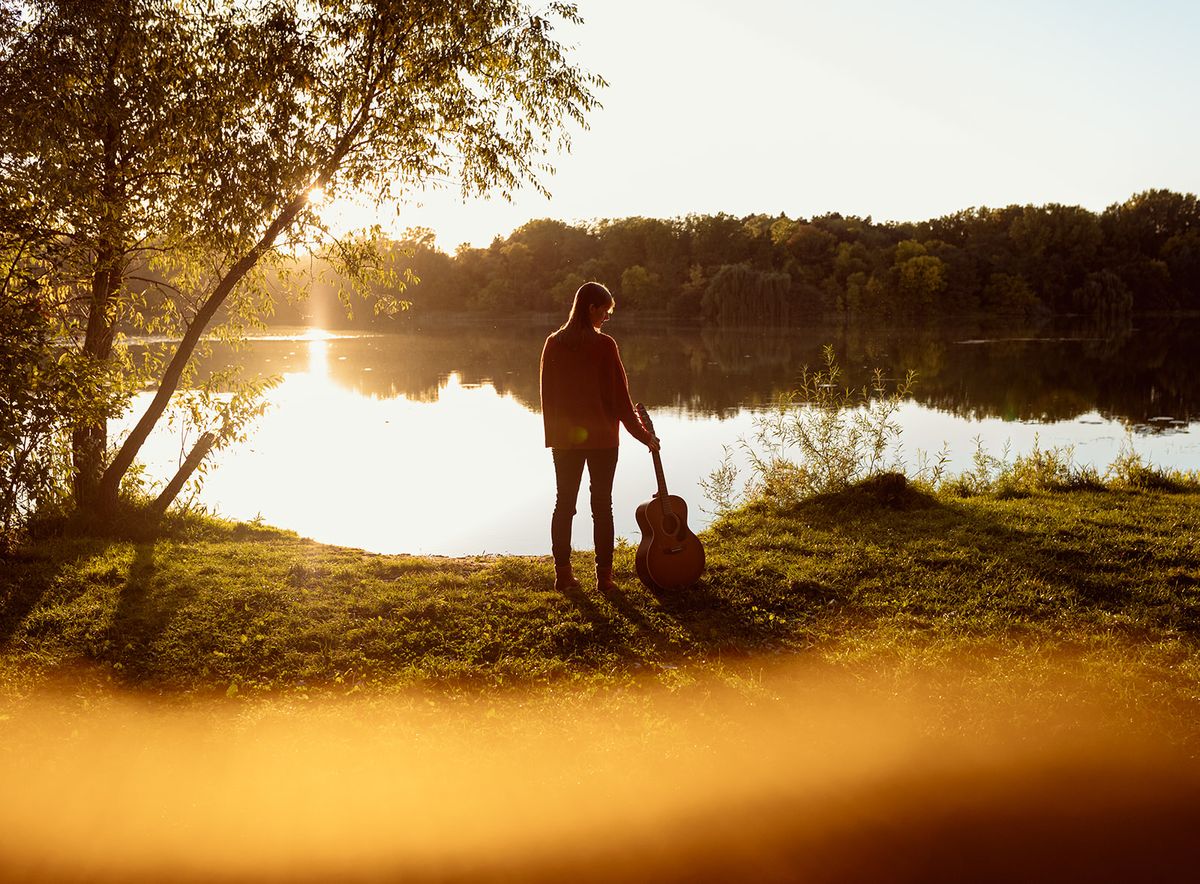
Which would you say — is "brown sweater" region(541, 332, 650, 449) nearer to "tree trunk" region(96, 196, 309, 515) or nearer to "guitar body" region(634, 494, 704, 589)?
"guitar body" region(634, 494, 704, 589)

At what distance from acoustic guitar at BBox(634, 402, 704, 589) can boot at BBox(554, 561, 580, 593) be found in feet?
1.75

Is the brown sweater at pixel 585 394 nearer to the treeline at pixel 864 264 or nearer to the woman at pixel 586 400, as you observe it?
the woman at pixel 586 400

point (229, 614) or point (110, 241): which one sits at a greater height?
point (110, 241)

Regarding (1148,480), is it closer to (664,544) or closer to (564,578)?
(664,544)

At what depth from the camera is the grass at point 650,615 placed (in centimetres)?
471

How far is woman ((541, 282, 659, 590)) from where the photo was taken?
18.5 feet

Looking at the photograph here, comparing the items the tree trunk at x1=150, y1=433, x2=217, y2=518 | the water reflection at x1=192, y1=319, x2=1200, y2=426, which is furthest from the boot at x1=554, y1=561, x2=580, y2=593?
the water reflection at x1=192, y1=319, x2=1200, y2=426

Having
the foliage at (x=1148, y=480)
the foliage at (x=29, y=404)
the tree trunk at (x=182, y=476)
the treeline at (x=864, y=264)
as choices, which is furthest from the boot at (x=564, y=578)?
the treeline at (x=864, y=264)

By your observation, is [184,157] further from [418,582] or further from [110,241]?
[418,582]

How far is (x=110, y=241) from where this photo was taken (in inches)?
298

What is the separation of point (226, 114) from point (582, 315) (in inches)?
183

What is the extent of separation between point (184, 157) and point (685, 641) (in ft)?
21.7

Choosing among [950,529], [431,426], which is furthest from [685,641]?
[431,426]

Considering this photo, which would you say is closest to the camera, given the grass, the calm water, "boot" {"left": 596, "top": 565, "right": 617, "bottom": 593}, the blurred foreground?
the blurred foreground
